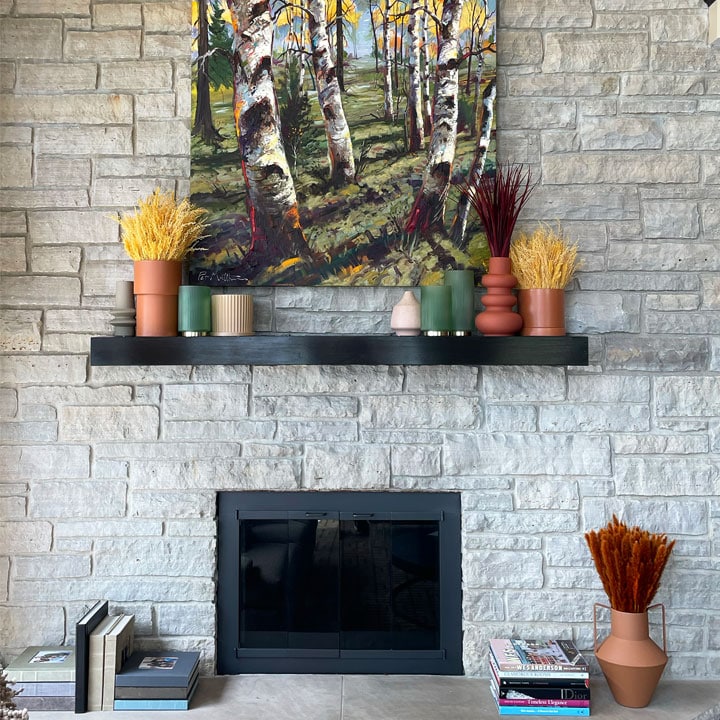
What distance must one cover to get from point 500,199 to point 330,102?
2.05 ft

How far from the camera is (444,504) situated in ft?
8.29

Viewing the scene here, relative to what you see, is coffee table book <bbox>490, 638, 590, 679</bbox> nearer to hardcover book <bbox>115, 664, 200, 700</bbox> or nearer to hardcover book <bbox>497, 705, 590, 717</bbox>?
hardcover book <bbox>497, 705, 590, 717</bbox>

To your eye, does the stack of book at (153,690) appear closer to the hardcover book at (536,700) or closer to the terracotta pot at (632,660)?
the hardcover book at (536,700)

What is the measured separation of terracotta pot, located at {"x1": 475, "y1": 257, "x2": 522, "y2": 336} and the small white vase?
19 centimetres

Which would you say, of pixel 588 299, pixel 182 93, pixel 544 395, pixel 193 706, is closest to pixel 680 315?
pixel 588 299

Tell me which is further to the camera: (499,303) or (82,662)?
(499,303)

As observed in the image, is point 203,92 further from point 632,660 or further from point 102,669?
point 632,660

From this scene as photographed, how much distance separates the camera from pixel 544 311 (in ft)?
7.80

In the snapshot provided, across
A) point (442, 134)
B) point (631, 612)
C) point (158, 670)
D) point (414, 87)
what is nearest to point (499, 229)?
point (442, 134)

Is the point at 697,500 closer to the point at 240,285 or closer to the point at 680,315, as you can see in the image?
the point at 680,315

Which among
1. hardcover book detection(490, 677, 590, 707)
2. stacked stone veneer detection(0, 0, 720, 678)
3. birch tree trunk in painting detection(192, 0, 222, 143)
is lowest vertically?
hardcover book detection(490, 677, 590, 707)

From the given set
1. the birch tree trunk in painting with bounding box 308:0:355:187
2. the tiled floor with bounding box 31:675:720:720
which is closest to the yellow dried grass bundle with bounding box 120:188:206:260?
the birch tree trunk in painting with bounding box 308:0:355:187

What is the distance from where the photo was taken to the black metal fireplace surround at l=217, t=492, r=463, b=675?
253cm

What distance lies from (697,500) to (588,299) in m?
0.73
